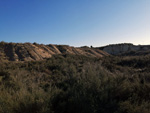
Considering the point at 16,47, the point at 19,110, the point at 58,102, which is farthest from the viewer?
the point at 16,47

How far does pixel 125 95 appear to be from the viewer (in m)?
3.92

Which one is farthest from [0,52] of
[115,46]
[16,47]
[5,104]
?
[115,46]

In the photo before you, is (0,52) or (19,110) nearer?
(19,110)

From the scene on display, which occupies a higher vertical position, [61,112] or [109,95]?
[109,95]

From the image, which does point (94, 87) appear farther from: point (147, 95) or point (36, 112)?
point (36, 112)

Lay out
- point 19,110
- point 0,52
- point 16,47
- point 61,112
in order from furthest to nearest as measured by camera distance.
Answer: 1. point 16,47
2. point 0,52
3. point 61,112
4. point 19,110

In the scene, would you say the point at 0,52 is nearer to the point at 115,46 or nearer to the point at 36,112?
the point at 36,112

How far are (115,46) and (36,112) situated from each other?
56093 mm

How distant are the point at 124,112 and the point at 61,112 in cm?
188

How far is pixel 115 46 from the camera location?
5428 cm

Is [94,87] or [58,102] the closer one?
[58,102]

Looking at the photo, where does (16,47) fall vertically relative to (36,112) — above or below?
above

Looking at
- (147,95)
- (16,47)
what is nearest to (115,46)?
(16,47)

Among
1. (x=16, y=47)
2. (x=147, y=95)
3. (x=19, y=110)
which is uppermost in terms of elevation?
(x=16, y=47)
